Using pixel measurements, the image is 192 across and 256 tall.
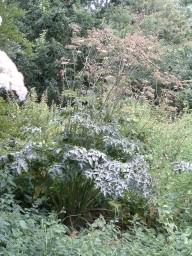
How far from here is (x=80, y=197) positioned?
4133mm

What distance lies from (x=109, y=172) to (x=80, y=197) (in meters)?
0.47

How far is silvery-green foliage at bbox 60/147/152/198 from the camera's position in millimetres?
3742

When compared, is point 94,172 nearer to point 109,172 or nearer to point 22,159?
point 109,172

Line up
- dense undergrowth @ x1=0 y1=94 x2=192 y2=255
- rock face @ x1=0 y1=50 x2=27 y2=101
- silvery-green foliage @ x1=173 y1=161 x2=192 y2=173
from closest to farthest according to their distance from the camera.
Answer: rock face @ x1=0 y1=50 x2=27 y2=101 → dense undergrowth @ x1=0 y1=94 x2=192 y2=255 → silvery-green foliage @ x1=173 y1=161 x2=192 y2=173

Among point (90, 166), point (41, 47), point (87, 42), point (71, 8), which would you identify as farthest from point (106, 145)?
point (71, 8)

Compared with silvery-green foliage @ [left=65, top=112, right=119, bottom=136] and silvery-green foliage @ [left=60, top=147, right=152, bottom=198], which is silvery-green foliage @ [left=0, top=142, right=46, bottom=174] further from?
silvery-green foliage @ [left=65, top=112, right=119, bottom=136]

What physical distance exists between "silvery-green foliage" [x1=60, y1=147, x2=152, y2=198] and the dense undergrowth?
0.39ft

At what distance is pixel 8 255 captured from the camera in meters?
2.71

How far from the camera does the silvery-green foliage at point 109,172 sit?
12.3ft

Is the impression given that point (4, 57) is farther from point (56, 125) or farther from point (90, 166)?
point (56, 125)

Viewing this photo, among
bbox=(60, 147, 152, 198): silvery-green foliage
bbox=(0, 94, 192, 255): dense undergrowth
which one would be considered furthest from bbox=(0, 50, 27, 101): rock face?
bbox=(60, 147, 152, 198): silvery-green foliage

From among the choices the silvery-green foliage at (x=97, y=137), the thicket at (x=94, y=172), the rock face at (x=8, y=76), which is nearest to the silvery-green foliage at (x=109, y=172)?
the thicket at (x=94, y=172)

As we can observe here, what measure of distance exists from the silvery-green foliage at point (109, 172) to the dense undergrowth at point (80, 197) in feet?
0.39

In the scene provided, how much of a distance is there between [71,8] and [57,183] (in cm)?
713
